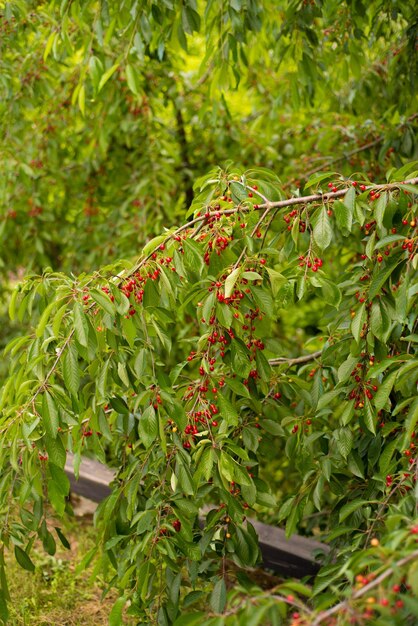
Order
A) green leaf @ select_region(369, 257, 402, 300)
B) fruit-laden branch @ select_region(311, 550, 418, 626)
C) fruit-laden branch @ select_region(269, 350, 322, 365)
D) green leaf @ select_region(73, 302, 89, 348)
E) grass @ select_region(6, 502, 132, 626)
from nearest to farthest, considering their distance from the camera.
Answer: fruit-laden branch @ select_region(311, 550, 418, 626)
green leaf @ select_region(73, 302, 89, 348)
green leaf @ select_region(369, 257, 402, 300)
fruit-laden branch @ select_region(269, 350, 322, 365)
grass @ select_region(6, 502, 132, 626)

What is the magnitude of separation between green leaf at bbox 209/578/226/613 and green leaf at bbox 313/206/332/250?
859 mm

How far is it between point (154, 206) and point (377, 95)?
1.19 m

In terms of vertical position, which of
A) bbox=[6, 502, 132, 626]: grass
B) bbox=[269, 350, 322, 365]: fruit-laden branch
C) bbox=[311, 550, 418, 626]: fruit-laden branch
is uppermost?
bbox=[311, 550, 418, 626]: fruit-laden branch

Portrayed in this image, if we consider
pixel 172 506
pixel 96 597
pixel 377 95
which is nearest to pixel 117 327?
pixel 172 506

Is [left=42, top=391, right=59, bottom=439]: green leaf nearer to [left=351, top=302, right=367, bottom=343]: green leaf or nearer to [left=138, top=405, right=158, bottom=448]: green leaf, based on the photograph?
[left=138, top=405, right=158, bottom=448]: green leaf

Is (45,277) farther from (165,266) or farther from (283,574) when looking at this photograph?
(283,574)

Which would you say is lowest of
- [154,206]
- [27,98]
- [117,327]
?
[154,206]

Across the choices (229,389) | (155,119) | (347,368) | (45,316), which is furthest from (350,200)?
(155,119)

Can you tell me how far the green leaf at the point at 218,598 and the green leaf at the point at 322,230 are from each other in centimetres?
86

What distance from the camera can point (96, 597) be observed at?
3168mm

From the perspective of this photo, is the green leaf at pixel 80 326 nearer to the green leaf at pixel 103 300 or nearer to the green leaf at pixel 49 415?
the green leaf at pixel 103 300

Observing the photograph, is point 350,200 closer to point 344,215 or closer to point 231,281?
point 344,215

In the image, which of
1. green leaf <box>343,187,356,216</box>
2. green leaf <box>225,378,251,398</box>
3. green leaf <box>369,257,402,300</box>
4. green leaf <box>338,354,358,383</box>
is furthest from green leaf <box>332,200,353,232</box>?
green leaf <box>225,378,251,398</box>

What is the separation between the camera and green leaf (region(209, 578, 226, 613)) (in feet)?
6.07
